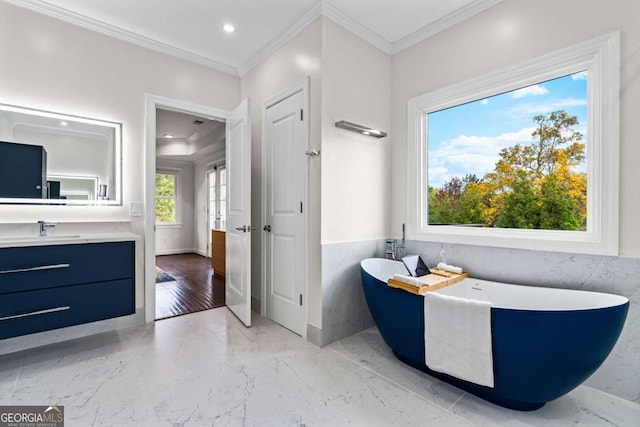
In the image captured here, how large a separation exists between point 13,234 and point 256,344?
2068 mm

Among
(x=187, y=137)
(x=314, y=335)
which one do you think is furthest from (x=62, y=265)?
(x=187, y=137)

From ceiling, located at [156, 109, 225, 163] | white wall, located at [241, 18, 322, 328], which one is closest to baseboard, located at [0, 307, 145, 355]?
white wall, located at [241, 18, 322, 328]

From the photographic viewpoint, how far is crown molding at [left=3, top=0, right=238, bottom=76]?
7.80 ft

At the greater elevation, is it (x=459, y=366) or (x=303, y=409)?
(x=459, y=366)

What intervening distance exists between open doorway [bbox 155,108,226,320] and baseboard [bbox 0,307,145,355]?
3.65ft

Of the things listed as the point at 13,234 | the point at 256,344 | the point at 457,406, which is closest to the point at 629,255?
the point at 457,406

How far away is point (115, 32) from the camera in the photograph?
2.71 m

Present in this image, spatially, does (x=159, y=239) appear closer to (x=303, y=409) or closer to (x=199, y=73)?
(x=199, y=73)

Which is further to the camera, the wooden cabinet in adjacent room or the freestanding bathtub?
the wooden cabinet in adjacent room

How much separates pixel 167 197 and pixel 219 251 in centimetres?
323

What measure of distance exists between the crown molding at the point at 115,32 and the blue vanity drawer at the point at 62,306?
223 cm

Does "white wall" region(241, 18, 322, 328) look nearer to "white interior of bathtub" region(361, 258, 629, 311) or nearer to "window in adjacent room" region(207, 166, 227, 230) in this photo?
"white interior of bathtub" region(361, 258, 629, 311)

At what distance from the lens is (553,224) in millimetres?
2166

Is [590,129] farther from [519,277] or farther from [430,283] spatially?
[430,283]
